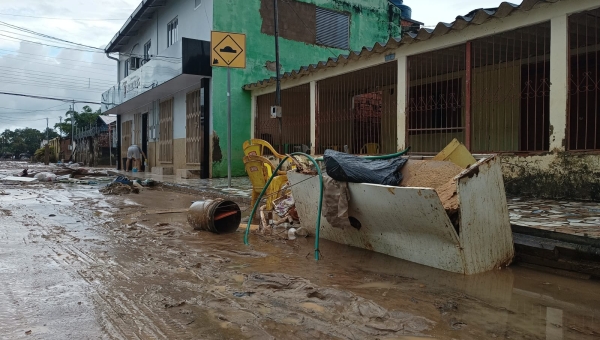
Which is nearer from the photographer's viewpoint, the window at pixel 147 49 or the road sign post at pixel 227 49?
the road sign post at pixel 227 49

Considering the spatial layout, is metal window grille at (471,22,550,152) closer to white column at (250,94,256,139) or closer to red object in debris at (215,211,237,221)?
red object in debris at (215,211,237,221)

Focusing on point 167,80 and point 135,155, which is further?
point 135,155

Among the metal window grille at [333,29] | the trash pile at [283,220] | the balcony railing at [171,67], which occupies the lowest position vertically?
the trash pile at [283,220]

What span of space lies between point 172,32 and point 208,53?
4299mm

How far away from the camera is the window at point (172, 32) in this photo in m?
16.7

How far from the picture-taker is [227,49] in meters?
9.27

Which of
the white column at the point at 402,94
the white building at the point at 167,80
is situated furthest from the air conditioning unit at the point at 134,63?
the white column at the point at 402,94

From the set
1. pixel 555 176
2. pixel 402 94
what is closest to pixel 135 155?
pixel 402 94

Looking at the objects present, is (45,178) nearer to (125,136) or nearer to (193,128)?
(193,128)

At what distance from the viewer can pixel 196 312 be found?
262 cm

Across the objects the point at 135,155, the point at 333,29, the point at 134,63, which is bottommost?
the point at 135,155

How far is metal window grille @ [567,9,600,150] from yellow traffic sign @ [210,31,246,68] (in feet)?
20.1

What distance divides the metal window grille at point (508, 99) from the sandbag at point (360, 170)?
5.14m

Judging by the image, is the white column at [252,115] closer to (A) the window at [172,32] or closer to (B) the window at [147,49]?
(A) the window at [172,32]
